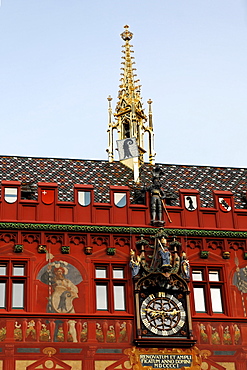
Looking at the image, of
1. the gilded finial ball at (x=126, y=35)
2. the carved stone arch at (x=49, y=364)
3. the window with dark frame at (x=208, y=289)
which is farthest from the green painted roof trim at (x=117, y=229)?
the gilded finial ball at (x=126, y=35)

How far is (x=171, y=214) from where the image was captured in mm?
35781

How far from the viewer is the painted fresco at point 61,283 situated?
33000 millimetres

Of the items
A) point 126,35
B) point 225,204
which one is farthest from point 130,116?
point 225,204

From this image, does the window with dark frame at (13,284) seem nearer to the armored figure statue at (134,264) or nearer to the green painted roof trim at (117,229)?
the green painted roof trim at (117,229)

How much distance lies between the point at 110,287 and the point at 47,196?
14.1 feet

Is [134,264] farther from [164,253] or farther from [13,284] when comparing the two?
[13,284]

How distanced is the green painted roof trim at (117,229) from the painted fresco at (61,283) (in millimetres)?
1376

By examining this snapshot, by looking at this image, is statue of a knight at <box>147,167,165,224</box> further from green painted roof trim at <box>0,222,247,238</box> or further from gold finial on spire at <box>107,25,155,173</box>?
gold finial on spire at <box>107,25,155,173</box>

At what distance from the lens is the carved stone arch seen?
31.6m

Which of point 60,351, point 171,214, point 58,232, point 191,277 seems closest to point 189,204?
point 171,214

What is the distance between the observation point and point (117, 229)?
34750 millimetres

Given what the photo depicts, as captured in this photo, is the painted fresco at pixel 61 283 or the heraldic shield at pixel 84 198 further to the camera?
the heraldic shield at pixel 84 198

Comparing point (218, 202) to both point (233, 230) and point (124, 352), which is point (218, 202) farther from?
point (124, 352)

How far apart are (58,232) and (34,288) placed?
243cm
